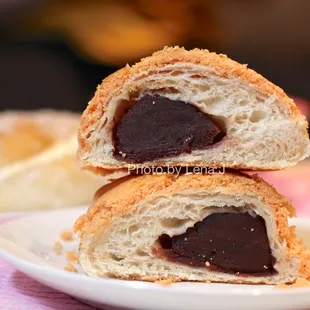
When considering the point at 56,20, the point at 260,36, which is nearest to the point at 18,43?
the point at 56,20

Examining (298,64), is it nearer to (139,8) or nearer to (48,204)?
(139,8)

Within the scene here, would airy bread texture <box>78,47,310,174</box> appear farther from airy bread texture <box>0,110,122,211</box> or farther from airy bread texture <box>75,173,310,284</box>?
airy bread texture <box>0,110,122,211</box>

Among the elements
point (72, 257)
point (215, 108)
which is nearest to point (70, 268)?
point (72, 257)

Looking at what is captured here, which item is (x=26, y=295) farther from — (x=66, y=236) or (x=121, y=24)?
(x=121, y=24)

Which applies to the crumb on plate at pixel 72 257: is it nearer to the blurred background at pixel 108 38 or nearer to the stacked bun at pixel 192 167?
the stacked bun at pixel 192 167

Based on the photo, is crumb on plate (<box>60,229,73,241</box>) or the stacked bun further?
crumb on plate (<box>60,229,73,241</box>)

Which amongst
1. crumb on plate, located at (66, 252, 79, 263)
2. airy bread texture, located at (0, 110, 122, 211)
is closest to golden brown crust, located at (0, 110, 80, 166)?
airy bread texture, located at (0, 110, 122, 211)

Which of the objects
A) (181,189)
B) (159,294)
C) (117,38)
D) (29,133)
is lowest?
(159,294)
